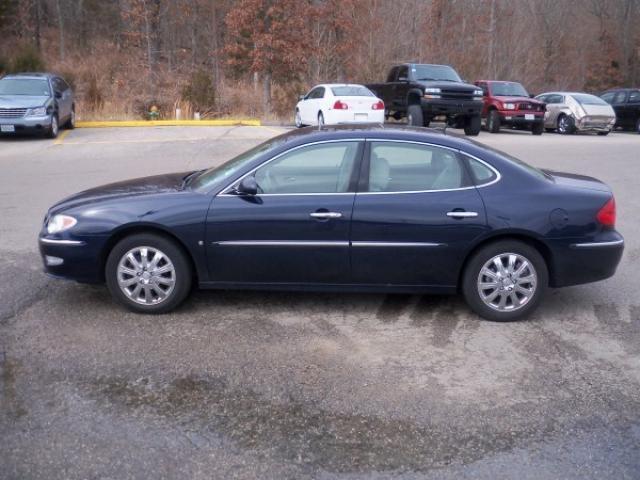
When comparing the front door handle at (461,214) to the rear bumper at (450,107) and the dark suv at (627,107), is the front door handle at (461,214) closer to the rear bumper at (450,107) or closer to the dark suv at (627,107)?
the rear bumper at (450,107)

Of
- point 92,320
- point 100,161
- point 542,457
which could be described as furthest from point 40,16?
point 542,457

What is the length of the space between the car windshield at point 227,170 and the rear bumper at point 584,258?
2376mm

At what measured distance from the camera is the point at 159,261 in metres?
5.54

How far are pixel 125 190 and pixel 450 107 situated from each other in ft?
51.1

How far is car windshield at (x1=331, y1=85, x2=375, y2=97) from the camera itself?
67.1 ft

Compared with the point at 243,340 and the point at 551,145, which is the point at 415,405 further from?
the point at 551,145

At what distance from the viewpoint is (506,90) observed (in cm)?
2459

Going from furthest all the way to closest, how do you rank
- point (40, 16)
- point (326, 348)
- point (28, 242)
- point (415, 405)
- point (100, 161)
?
point (40, 16) → point (100, 161) → point (28, 242) → point (326, 348) → point (415, 405)

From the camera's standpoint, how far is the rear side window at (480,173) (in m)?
5.55

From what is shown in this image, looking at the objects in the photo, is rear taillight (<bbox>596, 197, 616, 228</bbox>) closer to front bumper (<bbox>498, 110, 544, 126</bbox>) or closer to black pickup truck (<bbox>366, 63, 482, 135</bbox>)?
black pickup truck (<bbox>366, 63, 482, 135</bbox>)

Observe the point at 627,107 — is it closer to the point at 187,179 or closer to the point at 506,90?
the point at 506,90

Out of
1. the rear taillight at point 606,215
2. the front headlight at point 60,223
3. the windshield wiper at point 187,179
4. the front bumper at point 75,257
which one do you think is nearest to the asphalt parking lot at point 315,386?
the front bumper at point 75,257

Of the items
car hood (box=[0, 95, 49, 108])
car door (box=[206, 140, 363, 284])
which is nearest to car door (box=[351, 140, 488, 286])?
car door (box=[206, 140, 363, 284])

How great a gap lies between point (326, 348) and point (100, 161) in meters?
11.4
